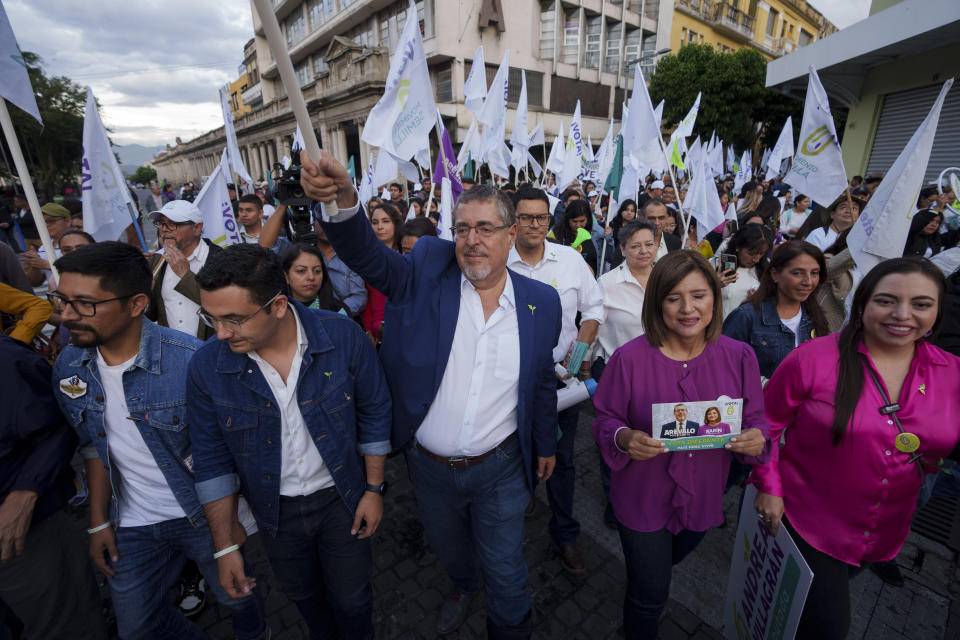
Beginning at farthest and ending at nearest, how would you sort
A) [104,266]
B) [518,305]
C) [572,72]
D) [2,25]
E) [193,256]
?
[572,72], [193,256], [2,25], [518,305], [104,266]

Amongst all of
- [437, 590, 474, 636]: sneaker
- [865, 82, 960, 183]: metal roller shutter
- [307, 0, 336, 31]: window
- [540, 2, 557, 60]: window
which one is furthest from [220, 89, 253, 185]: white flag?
[307, 0, 336, 31]: window

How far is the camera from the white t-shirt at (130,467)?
1873 millimetres

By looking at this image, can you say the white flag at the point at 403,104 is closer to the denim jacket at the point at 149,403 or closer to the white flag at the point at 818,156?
the denim jacket at the point at 149,403

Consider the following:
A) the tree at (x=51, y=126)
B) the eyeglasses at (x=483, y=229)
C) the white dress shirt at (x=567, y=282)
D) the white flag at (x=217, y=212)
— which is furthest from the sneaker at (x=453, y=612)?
the tree at (x=51, y=126)

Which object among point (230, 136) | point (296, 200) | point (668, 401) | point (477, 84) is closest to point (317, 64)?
point (230, 136)

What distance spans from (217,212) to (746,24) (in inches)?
1891

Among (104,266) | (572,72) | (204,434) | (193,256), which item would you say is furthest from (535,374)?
(572,72)

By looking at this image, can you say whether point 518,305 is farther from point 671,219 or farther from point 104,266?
point 671,219

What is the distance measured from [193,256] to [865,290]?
408 cm

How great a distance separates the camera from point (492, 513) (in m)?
2.14

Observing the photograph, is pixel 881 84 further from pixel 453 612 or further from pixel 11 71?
pixel 11 71

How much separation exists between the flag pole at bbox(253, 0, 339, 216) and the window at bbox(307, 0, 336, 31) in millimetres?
37855

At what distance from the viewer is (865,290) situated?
6.16 feet

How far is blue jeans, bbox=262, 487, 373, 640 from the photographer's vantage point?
1943mm
